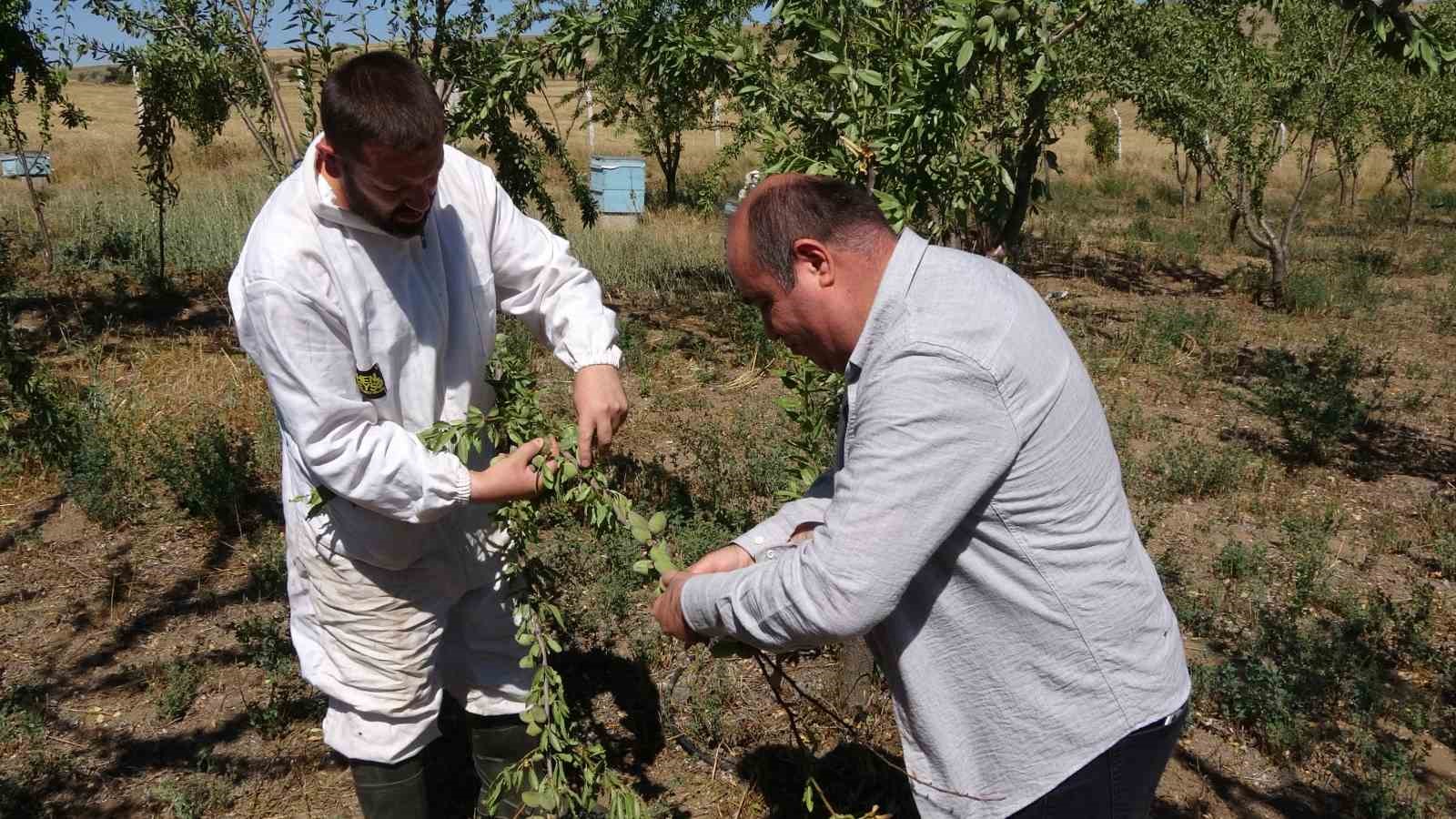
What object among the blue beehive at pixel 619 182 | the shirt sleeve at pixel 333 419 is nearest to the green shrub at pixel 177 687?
the shirt sleeve at pixel 333 419

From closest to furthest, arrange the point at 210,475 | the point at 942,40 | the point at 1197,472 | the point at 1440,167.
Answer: the point at 942,40 → the point at 210,475 → the point at 1197,472 → the point at 1440,167

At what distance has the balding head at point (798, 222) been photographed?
1.66 meters

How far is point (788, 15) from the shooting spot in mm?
3293

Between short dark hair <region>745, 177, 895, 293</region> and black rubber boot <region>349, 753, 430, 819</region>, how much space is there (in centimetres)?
175

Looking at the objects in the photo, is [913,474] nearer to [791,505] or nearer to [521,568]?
[791,505]

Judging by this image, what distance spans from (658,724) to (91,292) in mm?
7307

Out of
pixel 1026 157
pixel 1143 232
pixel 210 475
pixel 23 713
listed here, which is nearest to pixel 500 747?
pixel 23 713

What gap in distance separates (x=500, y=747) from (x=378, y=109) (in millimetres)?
1742

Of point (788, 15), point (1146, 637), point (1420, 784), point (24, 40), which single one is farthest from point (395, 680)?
point (24, 40)

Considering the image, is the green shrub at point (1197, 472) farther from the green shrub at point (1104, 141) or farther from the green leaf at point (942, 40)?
the green shrub at point (1104, 141)

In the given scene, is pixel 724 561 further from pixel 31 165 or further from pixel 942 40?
pixel 31 165

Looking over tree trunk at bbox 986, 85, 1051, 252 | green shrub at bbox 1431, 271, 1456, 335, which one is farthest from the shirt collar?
green shrub at bbox 1431, 271, 1456, 335

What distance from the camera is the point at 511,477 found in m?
2.27

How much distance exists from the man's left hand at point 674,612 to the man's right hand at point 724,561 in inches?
1.2
